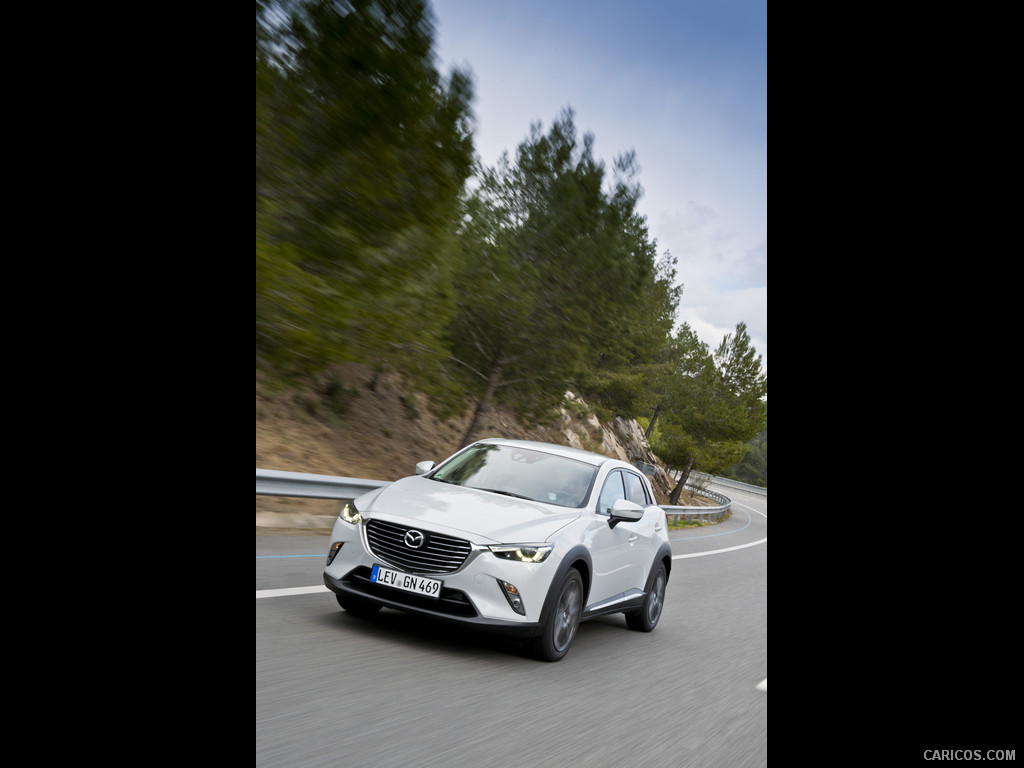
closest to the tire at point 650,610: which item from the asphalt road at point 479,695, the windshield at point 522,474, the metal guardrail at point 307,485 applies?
the asphalt road at point 479,695

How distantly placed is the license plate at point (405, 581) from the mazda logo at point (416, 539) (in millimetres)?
193

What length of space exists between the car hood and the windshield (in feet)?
0.64

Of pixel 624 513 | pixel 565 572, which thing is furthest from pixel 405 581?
pixel 624 513

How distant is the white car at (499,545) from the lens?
559cm

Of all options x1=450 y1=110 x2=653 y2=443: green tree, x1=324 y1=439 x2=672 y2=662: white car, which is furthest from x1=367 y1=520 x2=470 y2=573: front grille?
x1=450 y1=110 x2=653 y2=443: green tree

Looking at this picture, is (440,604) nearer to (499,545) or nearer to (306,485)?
(499,545)

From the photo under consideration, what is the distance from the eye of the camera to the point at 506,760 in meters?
3.81

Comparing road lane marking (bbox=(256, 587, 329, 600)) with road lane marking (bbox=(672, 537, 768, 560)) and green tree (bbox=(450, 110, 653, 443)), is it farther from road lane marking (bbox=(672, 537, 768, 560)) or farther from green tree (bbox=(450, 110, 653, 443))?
green tree (bbox=(450, 110, 653, 443))

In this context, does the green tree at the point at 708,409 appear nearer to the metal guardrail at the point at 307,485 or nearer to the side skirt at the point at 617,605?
the metal guardrail at the point at 307,485

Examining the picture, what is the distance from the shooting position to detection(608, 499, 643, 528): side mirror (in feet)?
22.2
